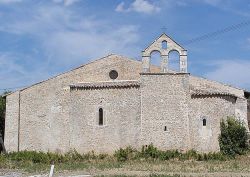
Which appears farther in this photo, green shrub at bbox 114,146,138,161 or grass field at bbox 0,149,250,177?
green shrub at bbox 114,146,138,161

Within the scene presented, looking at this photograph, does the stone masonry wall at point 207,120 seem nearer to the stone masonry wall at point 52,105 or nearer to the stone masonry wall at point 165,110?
the stone masonry wall at point 165,110

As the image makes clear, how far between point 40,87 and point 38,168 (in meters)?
10.0

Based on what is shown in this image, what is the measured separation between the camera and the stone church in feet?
115

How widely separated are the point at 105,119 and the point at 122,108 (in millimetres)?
1482

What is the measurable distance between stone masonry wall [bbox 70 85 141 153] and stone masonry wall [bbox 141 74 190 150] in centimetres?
68

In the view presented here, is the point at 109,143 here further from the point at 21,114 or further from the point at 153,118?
the point at 21,114

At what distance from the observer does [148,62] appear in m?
35.8

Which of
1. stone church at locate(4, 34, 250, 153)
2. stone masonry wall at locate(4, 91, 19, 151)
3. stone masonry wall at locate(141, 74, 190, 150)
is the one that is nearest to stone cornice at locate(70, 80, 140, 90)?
stone church at locate(4, 34, 250, 153)

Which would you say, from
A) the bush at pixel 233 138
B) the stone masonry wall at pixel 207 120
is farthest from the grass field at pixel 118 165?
the stone masonry wall at pixel 207 120

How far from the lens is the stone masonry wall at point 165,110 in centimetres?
3481

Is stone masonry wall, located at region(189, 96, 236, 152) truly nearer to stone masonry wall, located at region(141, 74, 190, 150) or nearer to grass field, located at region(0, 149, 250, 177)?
stone masonry wall, located at region(141, 74, 190, 150)

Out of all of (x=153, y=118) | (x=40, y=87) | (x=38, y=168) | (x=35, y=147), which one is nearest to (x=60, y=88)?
(x=40, y=87)

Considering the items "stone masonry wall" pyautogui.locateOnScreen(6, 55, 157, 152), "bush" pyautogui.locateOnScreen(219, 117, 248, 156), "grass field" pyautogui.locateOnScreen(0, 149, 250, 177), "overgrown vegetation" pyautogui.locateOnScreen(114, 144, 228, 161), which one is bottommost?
"grass field" pyautogui.locateOnScreen(0, 149, 250, 177)

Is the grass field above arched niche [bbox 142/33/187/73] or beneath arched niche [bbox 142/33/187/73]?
beneath
